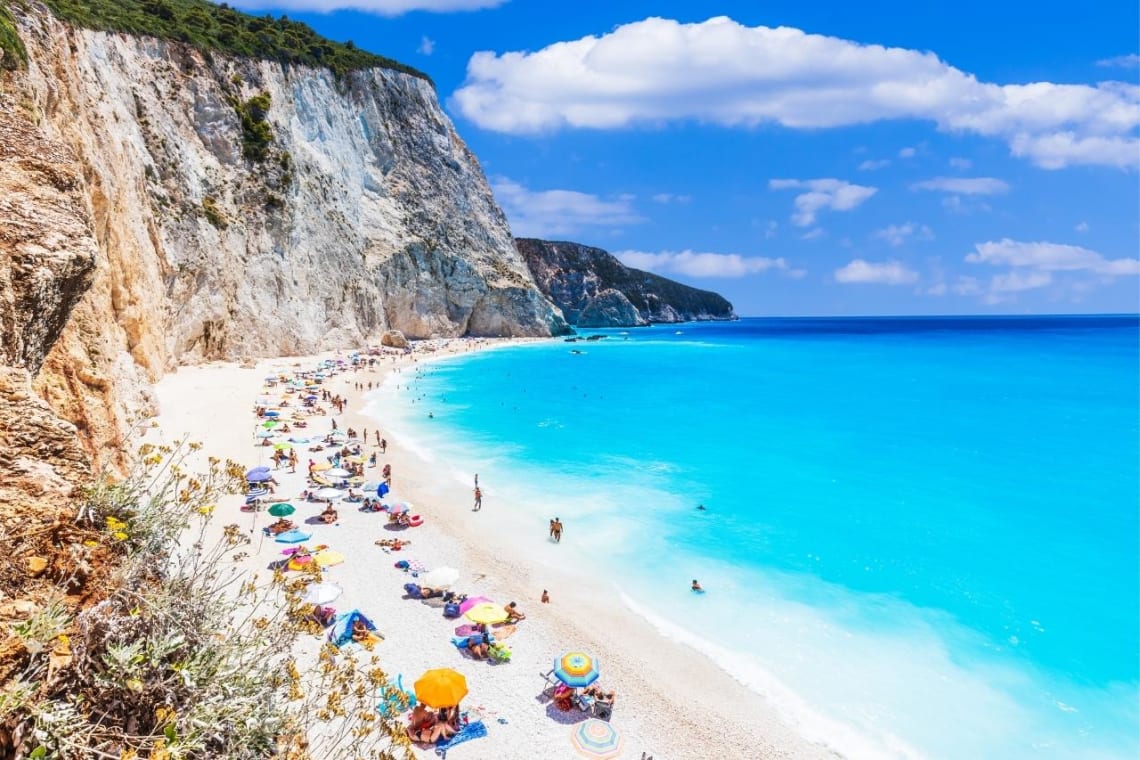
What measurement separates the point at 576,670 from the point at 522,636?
8.81 ft

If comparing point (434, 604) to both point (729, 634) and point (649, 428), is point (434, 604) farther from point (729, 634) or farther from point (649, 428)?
point (649, 428)

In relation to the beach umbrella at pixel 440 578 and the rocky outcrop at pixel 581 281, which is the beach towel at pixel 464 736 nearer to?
the beach umbrella at pixel 440 578

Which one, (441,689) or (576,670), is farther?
(576,670)

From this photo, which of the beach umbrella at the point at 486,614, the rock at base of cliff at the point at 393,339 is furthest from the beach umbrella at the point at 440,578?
the rock at base of cliff at the point at 393,339

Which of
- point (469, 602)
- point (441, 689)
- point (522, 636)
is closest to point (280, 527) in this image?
point (469, 602)

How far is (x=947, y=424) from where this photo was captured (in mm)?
44438

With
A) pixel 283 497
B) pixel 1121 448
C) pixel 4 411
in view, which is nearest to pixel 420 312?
pixel 283 497

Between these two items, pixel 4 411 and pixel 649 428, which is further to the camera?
pixel 649 428

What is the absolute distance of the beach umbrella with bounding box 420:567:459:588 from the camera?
15.7 meters

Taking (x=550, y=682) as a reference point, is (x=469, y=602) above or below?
above

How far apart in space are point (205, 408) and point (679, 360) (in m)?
67.3

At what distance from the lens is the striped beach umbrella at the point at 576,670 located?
12008 mm

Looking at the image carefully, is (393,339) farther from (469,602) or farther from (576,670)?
(576,670)

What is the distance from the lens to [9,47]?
16.5m
